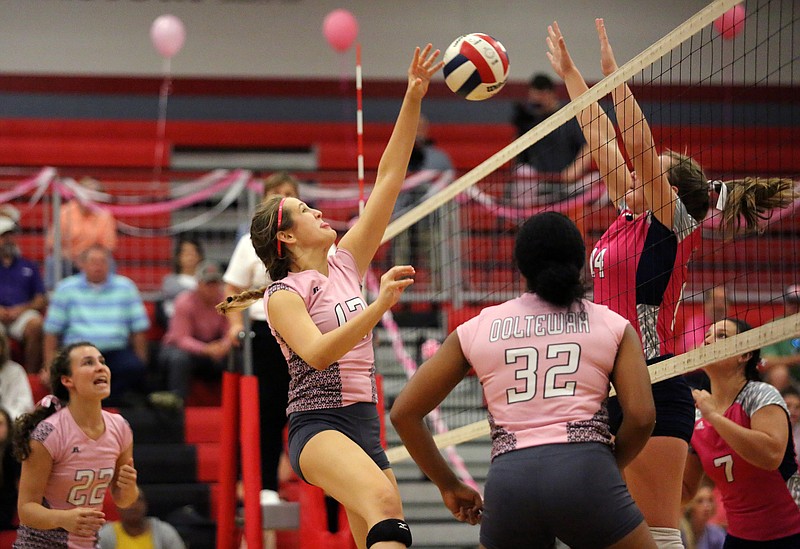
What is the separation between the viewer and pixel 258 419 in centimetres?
665

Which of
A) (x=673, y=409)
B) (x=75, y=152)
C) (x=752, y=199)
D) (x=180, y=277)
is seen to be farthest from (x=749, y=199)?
(x=75, y=152)

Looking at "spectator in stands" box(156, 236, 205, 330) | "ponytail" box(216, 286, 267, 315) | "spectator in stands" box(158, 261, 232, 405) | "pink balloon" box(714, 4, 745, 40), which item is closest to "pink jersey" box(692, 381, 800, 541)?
"pink balloon" box(714, 4, 745, 40)

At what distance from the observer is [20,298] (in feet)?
33.9

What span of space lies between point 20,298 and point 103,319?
3.01 feet

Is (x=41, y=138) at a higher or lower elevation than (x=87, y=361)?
higher

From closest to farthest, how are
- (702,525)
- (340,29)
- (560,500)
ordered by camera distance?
(560,500), (702,525), (340,29)

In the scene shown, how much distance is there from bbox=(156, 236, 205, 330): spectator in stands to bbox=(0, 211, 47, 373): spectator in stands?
1.10 m

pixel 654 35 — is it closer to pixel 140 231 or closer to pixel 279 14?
pixel 279 14

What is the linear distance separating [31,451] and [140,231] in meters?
6.69

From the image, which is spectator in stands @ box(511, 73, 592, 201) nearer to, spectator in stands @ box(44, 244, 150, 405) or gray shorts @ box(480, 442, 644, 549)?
spectator in stands @ box(44, 244, 150, 405)

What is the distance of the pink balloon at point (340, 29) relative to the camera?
14777mm

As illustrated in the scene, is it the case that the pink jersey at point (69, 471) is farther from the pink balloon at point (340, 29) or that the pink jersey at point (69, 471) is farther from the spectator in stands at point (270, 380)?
the pink balloon at point (340, 29)

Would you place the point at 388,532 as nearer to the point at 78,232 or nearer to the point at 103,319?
the point at 103,319

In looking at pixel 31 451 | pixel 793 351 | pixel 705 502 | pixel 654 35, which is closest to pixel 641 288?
pixel 31 451
